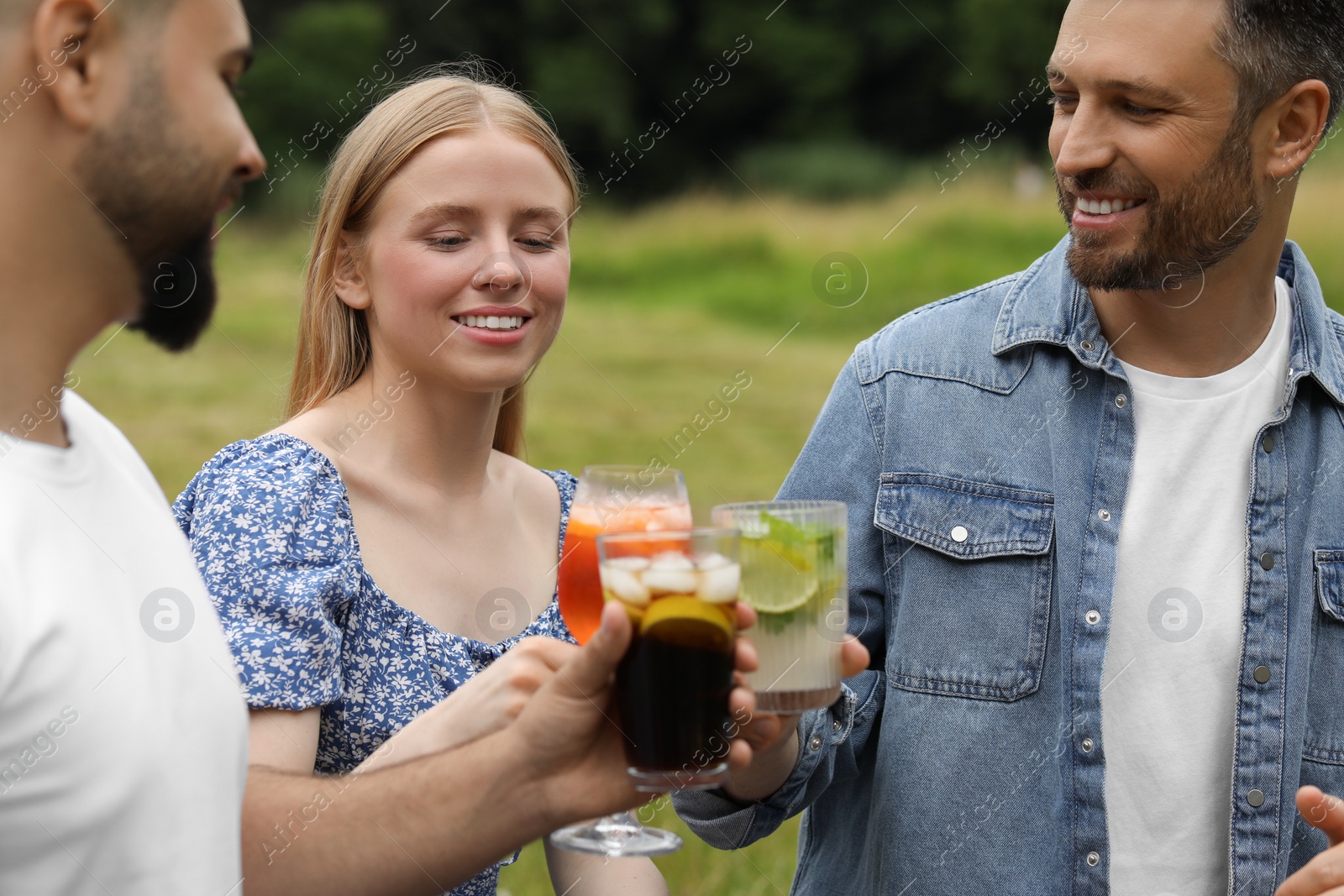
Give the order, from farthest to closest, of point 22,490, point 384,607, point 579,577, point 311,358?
point 311,358
point 384,607
point 579,577
point 22,490

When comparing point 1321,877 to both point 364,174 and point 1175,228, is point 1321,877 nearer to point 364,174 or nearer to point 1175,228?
point 1175,228

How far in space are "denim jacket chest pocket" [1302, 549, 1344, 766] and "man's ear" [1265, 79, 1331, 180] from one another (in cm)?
73

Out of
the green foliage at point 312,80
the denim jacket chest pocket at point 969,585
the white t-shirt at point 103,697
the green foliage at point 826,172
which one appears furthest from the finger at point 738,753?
the green foliage at point 826,172

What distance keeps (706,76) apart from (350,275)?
26903mm

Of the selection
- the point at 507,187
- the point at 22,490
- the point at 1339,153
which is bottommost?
the point at 22,490

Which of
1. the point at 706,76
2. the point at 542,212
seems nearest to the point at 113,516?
the point at 542,212

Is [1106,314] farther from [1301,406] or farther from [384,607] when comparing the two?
[384,607]

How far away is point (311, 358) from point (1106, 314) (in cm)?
159

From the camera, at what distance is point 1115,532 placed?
2.33 m

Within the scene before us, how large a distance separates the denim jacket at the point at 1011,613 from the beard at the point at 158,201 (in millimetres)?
1239

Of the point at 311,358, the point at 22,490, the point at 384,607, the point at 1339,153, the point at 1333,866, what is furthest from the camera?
the point at 1339,153

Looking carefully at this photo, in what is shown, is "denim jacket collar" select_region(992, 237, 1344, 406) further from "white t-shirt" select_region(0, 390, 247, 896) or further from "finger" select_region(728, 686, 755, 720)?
"white t-shirt" select_region(0, 390, 247, 896)

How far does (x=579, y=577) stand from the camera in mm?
2053

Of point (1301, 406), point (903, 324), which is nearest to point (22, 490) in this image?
point (903, 324)
